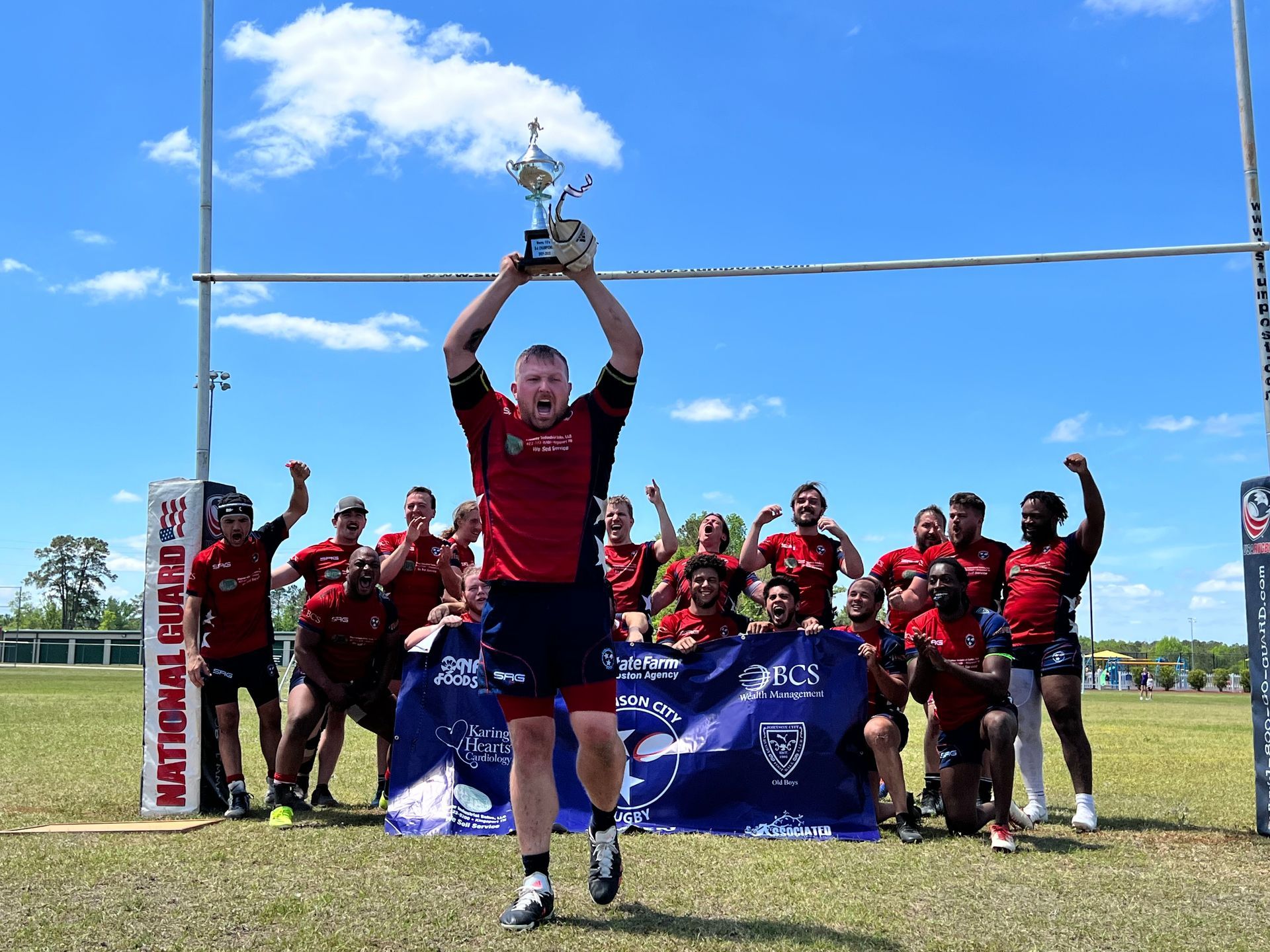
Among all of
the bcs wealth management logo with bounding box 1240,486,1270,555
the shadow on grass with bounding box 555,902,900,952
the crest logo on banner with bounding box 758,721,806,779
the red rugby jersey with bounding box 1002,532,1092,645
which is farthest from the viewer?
the red rugby jersey with bounding box 1002,532,1092,645

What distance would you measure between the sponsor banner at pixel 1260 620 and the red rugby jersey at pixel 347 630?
224 inches

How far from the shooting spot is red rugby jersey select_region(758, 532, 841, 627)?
322 inches

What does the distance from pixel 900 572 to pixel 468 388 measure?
4655mm

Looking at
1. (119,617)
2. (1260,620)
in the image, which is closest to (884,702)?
(1260,620)

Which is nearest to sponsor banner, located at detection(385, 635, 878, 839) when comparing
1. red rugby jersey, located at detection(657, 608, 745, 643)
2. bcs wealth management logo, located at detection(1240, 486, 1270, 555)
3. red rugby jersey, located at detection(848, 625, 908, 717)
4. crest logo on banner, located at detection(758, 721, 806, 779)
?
crest logo on banner, located at detection(758, 721, 806, 779)

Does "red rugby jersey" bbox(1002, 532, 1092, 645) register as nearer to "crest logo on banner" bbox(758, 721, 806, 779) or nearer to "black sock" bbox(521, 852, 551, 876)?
"crest logo on banner" bbox(758, 721, 806, 779)

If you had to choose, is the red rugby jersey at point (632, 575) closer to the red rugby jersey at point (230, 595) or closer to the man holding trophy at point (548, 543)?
the red rugby jersey at point (230, 595)

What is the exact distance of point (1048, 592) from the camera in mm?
7582

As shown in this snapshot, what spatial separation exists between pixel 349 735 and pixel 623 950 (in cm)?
1227

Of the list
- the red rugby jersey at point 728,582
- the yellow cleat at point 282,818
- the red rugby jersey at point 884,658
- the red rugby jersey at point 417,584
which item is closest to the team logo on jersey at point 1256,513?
the red rugby jersey at point 884,658

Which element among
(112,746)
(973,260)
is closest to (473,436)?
(973,260)

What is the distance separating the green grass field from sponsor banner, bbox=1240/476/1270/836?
0.34 m

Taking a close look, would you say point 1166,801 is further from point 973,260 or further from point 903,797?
point 973,260

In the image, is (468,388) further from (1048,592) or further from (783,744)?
(1048,592)
